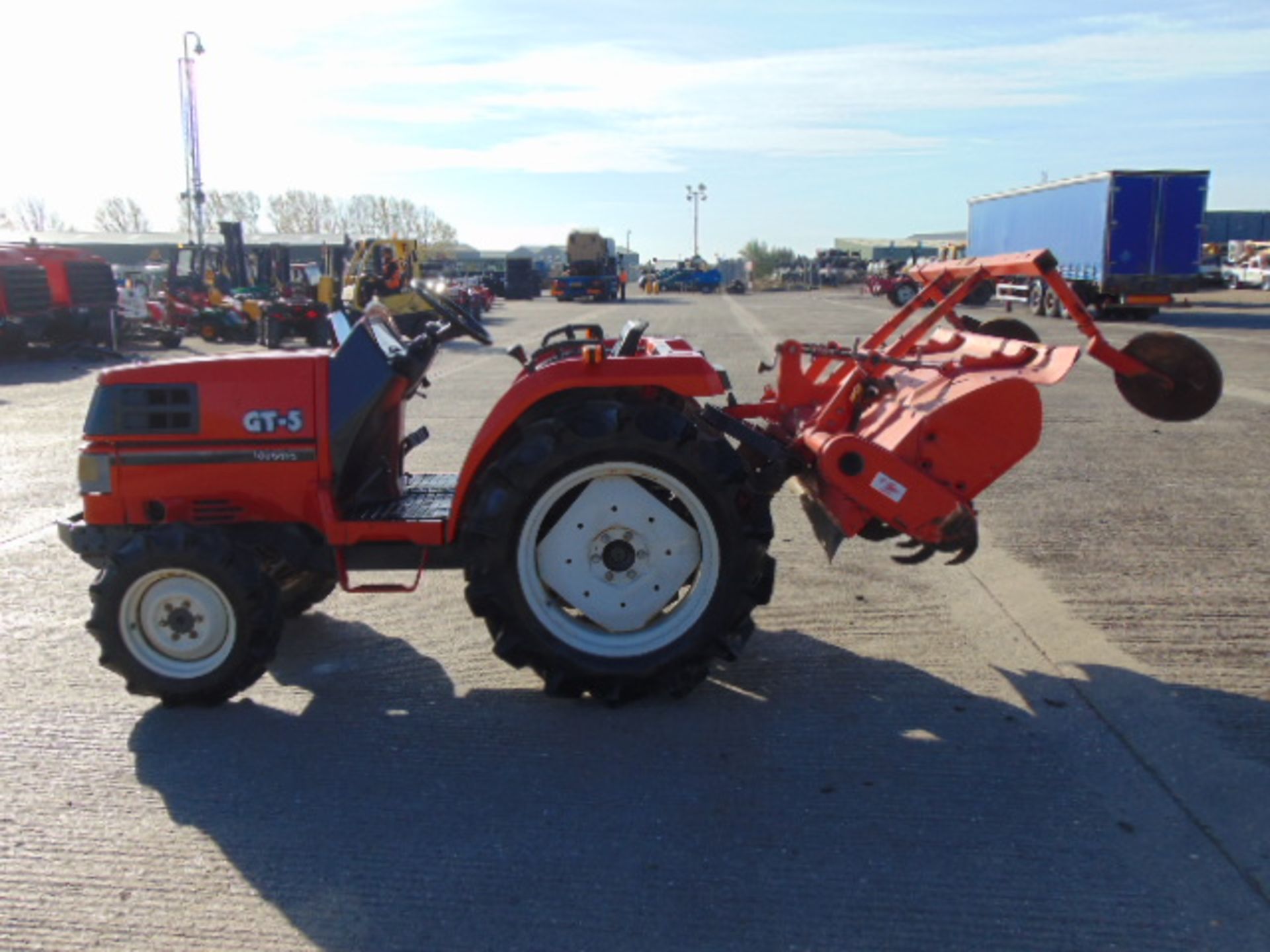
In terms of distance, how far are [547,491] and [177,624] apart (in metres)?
1.48

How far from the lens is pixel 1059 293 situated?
14.0 ft

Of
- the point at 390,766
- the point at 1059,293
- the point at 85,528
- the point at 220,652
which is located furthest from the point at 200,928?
the point at 1059,293

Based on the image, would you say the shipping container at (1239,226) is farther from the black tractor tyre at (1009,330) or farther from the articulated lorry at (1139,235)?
the black tractor tyre at (1009,330)

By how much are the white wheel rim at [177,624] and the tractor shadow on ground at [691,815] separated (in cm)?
20

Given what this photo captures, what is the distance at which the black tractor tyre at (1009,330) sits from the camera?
5.22 meters

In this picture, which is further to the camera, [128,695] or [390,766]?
[128,695]

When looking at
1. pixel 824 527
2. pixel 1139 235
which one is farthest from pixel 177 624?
pixel 1139 235

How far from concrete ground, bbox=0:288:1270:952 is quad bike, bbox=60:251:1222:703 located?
290 millimetres

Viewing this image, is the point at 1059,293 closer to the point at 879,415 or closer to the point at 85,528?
the point at 879,415

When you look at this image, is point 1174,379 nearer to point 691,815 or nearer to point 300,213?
point 691,815

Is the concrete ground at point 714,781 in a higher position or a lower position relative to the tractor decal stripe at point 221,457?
lower

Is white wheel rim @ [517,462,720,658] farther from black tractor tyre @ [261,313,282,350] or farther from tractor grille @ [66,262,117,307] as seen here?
tractor grille @ [66,262,117,307]

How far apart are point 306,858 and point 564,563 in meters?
1.48

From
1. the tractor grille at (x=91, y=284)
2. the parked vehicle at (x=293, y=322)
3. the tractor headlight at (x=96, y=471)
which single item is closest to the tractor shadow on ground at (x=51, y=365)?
the tractor grille at (x=91, y=284)
